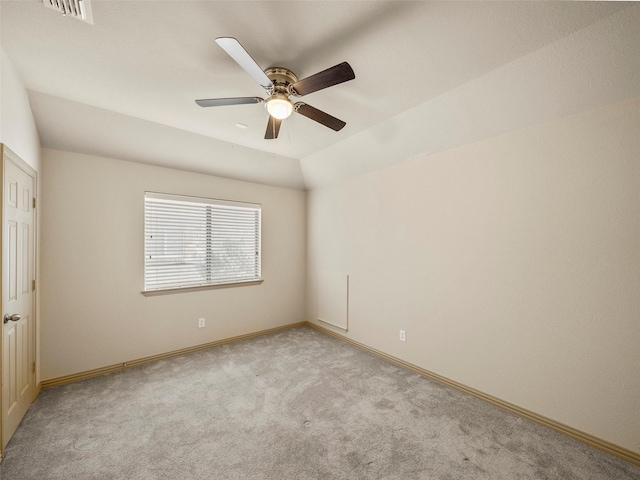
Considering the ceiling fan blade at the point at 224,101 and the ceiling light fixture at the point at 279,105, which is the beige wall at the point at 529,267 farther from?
the ceiling fan blade at the point at 224,101

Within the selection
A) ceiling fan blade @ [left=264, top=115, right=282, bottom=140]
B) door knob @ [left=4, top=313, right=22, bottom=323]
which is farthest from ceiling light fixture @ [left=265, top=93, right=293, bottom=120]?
door knob @ [left=4, top=313, right=22, bottom=323]

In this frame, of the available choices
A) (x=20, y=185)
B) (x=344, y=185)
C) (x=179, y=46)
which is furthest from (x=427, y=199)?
(x=20, y=185)

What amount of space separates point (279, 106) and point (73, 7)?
46.5 inches

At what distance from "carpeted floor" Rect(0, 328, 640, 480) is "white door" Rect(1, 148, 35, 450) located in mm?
253

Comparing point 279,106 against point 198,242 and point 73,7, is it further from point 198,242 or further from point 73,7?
point 198,242

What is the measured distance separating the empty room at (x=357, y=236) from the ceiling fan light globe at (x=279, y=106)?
2 centimetres

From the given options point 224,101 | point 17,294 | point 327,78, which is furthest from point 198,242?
point 327,78

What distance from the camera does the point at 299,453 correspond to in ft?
6.20

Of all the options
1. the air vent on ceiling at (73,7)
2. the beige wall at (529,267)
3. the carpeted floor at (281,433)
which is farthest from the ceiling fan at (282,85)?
the carpeted floor at (281,433)

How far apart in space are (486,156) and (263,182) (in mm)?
3014

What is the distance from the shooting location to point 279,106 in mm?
1948

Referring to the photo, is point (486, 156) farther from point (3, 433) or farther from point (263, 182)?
point (3, 433)

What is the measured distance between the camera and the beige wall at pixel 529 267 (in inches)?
74.6

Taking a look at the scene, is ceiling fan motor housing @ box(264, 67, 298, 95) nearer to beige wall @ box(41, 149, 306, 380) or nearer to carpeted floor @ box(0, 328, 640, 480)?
beige wall @ box(41, 149, 306, 380)
